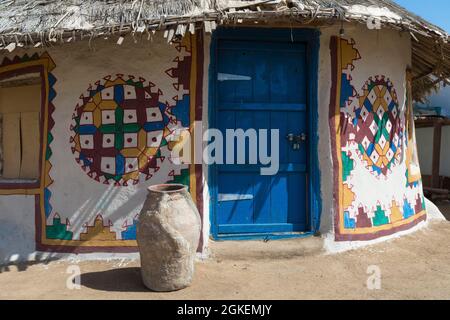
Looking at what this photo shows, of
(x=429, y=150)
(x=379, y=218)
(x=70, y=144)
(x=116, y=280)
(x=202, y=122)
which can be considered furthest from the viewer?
(x=429, y=150)

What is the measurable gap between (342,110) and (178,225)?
7.26 ft

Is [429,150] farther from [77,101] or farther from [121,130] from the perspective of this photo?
[77,101]

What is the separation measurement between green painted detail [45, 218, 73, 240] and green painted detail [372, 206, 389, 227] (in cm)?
322

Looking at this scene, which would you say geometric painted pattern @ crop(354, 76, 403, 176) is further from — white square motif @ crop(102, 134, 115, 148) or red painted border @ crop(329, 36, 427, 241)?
white square motif @ crop(102, 134, 115, 148)

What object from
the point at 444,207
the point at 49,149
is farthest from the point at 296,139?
the point at 444,207

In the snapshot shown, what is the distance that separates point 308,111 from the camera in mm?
4699

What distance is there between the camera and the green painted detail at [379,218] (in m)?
4.85

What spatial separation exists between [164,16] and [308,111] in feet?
5.83

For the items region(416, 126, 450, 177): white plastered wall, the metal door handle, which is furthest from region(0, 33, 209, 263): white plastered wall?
region(416, 126, 450, 177): white plastered wall

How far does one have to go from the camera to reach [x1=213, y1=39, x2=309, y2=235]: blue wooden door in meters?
4.62

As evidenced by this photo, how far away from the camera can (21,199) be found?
15.3 ft

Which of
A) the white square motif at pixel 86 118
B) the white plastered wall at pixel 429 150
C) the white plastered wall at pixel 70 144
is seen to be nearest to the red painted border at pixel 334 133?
the white plastered wall at pixel 70 144

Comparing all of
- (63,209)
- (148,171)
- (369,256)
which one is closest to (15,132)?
(63,209)

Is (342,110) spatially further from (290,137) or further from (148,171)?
(148,171)
